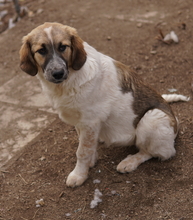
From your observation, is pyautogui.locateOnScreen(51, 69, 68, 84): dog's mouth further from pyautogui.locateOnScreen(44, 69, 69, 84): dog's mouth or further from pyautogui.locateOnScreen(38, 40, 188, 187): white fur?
pyautogui.locateOnScreen(38, 40, 188, 187): white fur

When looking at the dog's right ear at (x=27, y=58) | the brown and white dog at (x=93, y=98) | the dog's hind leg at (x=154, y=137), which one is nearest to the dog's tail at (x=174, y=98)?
the brown and white dog at (x=93, y=98)

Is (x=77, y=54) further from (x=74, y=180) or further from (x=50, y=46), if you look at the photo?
(x=74, y=180)

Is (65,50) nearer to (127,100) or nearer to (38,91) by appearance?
(127,100)

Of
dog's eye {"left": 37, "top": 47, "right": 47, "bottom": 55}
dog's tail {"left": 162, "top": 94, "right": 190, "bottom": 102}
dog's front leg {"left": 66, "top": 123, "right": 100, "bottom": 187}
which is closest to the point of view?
Answer: dog's eye {"left": 37, "top": 47, "right": 47, "bottom": 55}

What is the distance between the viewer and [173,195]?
393cm

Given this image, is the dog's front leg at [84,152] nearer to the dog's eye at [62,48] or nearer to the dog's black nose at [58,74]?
the dog's black nose at [58,74]

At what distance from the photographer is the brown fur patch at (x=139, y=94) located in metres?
4.14

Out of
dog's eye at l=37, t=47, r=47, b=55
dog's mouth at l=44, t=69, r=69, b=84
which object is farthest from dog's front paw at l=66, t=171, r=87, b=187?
dog's eye at l=37, t=47, r=47, b=55

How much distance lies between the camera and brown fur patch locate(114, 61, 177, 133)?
4145 millimetres

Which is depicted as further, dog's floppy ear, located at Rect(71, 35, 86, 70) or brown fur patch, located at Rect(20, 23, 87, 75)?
dog's floppy ear, located at Rect(71, 35, 86, 70)

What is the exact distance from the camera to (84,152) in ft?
13.5

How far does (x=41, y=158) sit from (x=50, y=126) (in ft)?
2.41

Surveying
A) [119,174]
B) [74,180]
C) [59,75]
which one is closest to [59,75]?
[59,75]

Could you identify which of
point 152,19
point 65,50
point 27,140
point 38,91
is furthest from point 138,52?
point 65,50
